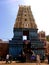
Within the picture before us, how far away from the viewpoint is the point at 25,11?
42406mm

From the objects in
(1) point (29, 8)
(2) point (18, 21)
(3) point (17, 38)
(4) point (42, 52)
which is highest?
(1) point (29, 8)

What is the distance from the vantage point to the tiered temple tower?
130 ft

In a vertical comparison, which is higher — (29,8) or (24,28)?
(29,8)

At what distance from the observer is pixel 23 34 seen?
43906 millimetres

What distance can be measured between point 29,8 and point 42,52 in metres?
9.48

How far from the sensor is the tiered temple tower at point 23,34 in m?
39.7

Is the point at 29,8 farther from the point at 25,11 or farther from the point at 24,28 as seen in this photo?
the point at 24,28

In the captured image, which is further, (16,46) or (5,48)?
(5,48)

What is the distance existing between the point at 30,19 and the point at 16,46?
612cm

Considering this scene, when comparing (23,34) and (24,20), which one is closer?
(24,20)

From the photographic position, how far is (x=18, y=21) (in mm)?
41281

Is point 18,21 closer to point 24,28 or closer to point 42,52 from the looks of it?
point 24,28

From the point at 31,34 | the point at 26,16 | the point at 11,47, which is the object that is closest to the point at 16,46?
the point at 11,47

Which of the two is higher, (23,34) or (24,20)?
(24,20)
